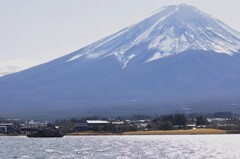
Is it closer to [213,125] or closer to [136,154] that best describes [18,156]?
[136,154]

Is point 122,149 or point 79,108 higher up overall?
point 79,108

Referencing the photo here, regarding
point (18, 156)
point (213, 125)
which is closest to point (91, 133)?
point (213, 125)

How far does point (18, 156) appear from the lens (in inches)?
2092

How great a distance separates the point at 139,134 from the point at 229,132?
11330mm

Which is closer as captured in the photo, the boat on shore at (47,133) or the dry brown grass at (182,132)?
the boat on shore at (47,133)

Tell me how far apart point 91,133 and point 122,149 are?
4693 centimetres

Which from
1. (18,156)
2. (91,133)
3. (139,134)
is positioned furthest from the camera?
(91,133)

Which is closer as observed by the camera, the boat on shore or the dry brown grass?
the boat on shore

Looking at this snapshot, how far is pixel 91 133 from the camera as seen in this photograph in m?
108

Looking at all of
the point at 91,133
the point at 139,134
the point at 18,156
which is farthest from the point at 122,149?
the point at 91,133

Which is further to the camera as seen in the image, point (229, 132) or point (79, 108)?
point (79, 108)

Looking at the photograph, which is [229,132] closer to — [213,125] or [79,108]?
[213,125]

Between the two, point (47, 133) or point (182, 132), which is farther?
point (47, 133)

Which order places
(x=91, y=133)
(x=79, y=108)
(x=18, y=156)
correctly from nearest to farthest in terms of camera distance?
(x=18, y=156) → (x=91, y=133) → (x=79, y=108)
